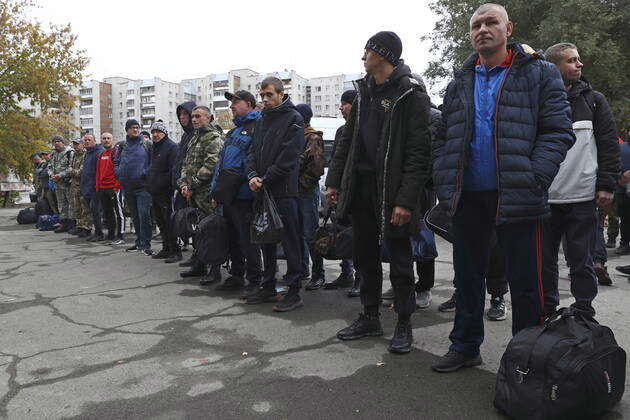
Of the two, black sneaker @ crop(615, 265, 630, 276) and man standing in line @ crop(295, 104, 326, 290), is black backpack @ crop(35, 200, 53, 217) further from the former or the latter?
black sneaker @ crop(615, 265, 630, 276)

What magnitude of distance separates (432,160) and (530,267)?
2.98 ft

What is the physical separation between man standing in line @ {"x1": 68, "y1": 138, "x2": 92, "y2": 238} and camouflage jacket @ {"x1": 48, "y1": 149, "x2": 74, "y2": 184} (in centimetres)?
38

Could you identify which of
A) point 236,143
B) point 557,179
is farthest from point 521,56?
point 236,143

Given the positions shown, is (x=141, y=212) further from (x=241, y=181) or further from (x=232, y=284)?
(x=241, y=181)

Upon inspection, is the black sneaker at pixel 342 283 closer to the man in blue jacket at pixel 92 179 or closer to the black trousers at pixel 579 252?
the black trousers at pixel 579 252

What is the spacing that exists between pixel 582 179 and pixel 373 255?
160cm

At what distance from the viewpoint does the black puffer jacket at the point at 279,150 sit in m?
4.47

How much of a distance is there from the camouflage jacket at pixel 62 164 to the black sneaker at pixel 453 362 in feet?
32.1

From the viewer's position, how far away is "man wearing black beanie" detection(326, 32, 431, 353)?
3.26m

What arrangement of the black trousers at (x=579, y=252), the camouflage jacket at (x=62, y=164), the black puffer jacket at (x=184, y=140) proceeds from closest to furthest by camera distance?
the black trousers at (x=579, y=252), the black puffer jacket at (x=184, y=140), the camouflage jacket at (x=62, y=164)

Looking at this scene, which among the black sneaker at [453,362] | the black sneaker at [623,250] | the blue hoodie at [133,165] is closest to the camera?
the black sneaker at [453,362]

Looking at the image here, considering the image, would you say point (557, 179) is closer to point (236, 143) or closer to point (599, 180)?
point (599, 180)

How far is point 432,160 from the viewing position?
326 centimetres

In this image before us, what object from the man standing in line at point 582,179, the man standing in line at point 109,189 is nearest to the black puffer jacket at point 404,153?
the man standing in line at point 582,179
